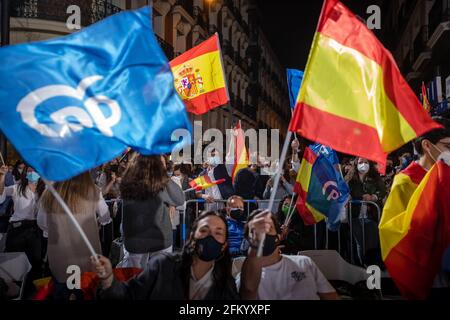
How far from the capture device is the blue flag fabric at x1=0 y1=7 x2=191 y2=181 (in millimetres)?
2938

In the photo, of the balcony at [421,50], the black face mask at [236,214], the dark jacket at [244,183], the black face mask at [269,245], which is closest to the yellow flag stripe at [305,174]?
the black face mask at [236,214]

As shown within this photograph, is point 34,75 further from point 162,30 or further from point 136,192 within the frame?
point 162,30

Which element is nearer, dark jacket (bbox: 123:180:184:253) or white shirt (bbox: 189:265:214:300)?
white shirt (bbox: 189:265:214:300)

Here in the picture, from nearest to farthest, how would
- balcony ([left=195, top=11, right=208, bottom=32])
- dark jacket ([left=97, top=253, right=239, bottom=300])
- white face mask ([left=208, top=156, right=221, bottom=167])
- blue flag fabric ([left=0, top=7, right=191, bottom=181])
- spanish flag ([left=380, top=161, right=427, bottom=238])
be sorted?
dark jacket ([left=97, top=253, right=239, bottom=300]) → blue flag fabric ([left=0, top=7, right=191, bottom=181]) → spanish flag ([left=380, top=161, right=427, bottom=238]) → white face mask ([left=208, top=156, right=221, bottom=167]) → balcony ([left=195, top=11, right=208, bottom=32])

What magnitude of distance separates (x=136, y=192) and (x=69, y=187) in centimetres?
56

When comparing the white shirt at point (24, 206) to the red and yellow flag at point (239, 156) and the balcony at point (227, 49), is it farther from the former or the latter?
the balcony at point (227, 49)

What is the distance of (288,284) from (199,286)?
55 cm

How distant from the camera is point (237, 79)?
31.4m

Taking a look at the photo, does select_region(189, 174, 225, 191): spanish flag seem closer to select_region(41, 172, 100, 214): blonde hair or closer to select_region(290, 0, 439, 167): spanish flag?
select_region(41, 172, 100, 214): blonde hair

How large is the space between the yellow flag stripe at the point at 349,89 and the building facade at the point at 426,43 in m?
8.66

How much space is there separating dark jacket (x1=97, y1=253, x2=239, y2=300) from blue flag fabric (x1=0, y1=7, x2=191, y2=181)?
71 centimetres

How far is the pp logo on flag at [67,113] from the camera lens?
296 cm

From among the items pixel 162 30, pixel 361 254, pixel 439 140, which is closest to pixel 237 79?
pixel 162 30

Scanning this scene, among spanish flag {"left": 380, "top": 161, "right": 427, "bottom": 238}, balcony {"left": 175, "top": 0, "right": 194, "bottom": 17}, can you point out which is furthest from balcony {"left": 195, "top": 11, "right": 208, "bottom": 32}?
spanish flag {"left": 380, "top": 161, "right": 427, "bottom": 238}
